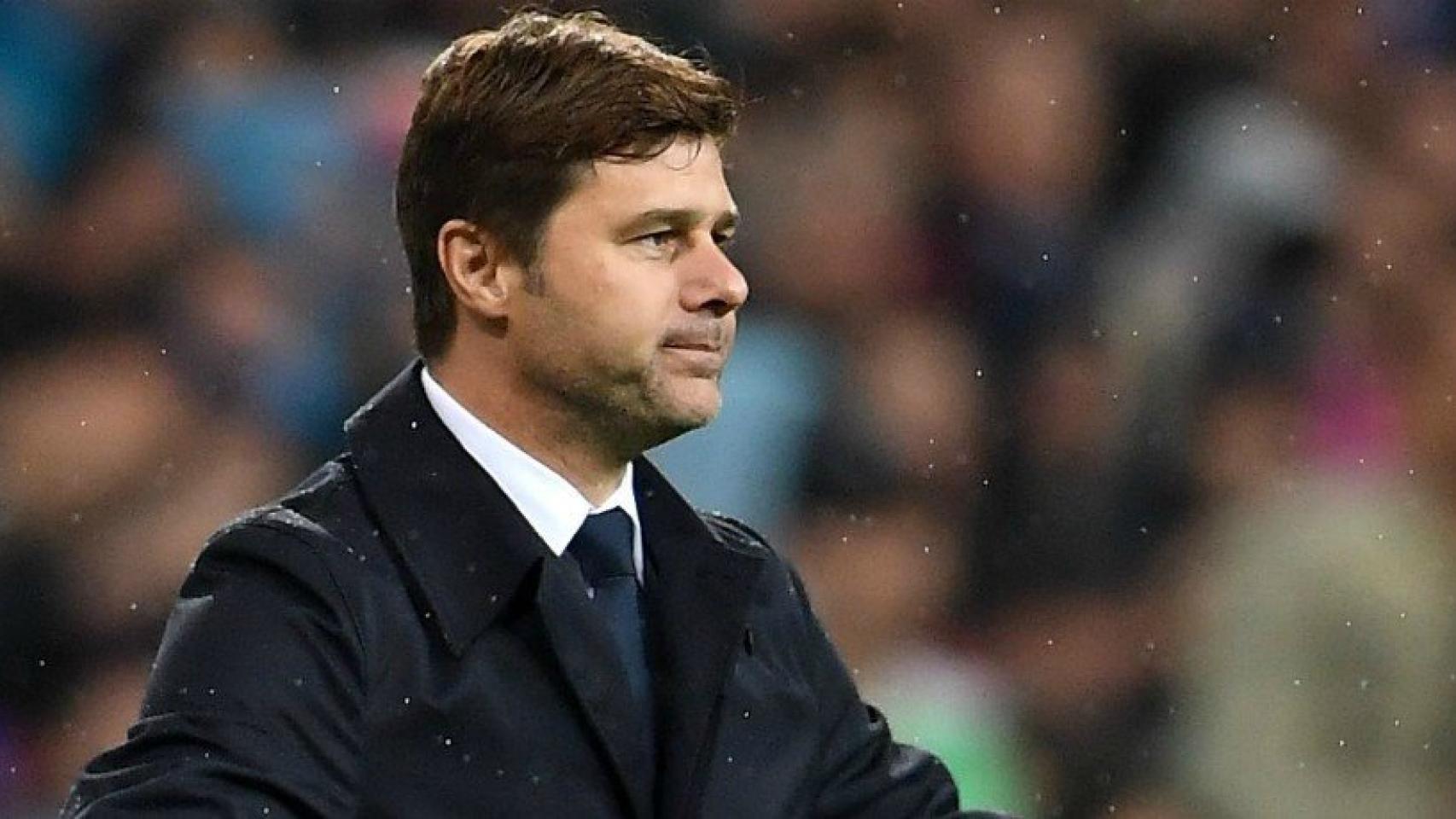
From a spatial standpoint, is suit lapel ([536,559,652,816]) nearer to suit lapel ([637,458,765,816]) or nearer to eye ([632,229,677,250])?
suit lapel ([637,458,765,816])

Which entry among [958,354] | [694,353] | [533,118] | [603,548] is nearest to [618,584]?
[603,548]

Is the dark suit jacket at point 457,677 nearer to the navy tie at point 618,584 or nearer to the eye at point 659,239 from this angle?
the navy tie at point 618,584

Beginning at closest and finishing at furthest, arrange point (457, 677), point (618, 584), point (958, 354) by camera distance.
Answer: point (457, 677) < point (618, 584) < point (958, 354)

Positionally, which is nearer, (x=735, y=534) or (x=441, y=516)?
(x=441, y=516)

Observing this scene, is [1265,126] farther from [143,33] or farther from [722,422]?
[143,33]

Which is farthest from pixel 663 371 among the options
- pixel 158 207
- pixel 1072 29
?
pixel 1072 29

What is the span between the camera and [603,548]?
1505mm

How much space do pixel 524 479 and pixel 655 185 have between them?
17cm

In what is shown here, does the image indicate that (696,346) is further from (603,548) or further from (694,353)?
(603,548)

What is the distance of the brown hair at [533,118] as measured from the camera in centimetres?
147

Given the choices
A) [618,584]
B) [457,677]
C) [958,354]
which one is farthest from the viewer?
[958,354]

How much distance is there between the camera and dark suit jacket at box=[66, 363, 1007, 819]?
1307 mm

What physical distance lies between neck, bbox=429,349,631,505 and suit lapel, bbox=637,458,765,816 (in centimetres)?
5

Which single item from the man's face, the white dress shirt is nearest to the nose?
the man's face
